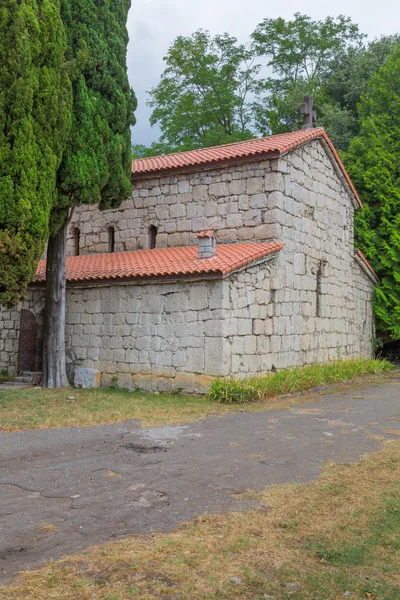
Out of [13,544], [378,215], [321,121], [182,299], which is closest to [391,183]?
[378,215]

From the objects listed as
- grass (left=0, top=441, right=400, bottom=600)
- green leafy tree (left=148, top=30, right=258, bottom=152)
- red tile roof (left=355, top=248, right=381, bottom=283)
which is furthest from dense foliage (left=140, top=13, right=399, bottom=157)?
grass (left=0, top=441, right=400, bottom=600)

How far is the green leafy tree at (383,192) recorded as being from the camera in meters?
19.0

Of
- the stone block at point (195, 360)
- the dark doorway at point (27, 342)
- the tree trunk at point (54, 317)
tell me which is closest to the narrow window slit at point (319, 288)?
the stone block at point (195, 360)

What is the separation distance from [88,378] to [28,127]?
18.7 feet

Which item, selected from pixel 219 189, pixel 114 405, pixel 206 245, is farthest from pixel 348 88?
pixel 114 405

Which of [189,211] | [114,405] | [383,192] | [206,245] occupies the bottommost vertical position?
[114,405]

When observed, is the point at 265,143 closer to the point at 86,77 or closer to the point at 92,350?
the point at 86,77

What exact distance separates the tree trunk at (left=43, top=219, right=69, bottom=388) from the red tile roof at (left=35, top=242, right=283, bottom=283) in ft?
2.56

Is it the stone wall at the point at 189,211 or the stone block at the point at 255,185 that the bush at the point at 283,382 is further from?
the stone block at the point at 255,185

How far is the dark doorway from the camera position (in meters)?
14.0

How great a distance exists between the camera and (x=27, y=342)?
14016mm

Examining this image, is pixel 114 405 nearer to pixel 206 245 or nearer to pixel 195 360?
pixel 195 360

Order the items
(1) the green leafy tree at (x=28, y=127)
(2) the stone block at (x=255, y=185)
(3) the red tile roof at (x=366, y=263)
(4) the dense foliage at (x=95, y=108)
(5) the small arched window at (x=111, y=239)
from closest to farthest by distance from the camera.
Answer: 1. (1) the green leafy tree at (x=28, y=127)
2. (4) the dense foliage at (x=95, y=108)
3. (2) the stone block at (x=255, y=185)
4. (5) the small arched window at (x=111, y=239)
5. (3) the red tile roof at (x=366, y=263)

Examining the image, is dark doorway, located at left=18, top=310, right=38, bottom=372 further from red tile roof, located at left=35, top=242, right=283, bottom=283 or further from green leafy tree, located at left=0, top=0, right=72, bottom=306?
green leafy tree, located at left=0, top=0, right=72, bottom=306
